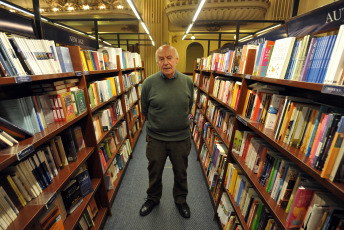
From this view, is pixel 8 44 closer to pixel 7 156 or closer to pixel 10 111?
pixel 10 111

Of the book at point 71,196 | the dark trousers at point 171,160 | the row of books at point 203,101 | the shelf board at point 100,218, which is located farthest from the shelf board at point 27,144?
the row of books at point 203,101

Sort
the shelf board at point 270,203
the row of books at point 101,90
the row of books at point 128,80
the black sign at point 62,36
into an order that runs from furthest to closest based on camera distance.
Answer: the row of books at point 128,80 → the row of books at point 101,90 → the black sign at point 62,36 → the shelf board at point 270,203

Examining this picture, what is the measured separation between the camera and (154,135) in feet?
6.05

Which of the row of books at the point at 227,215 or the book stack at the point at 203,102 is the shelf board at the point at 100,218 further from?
the book stack at the point at 203,102

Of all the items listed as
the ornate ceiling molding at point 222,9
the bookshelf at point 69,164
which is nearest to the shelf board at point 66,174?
the bookshelf at point 69,164

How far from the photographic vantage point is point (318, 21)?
3.16 feet

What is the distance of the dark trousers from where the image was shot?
6.09ft

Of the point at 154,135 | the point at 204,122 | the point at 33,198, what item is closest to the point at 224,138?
the point at 154,135

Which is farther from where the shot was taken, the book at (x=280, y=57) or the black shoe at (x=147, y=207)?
the black shoe at (x=147, y=207)

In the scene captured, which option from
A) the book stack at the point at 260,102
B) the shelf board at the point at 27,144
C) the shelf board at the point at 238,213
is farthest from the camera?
the shelf board at the point at 238,213

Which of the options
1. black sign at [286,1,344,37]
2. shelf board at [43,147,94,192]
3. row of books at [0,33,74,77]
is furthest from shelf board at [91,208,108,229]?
black sign at [286,1,344,37]

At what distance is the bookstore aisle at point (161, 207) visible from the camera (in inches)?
75.4

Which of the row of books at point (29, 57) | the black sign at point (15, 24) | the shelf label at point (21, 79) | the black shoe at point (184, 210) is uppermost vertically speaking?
the black sign at point (15, 24)

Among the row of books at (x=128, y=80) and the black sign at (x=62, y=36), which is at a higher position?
the black sign at (x=62, y=36)
